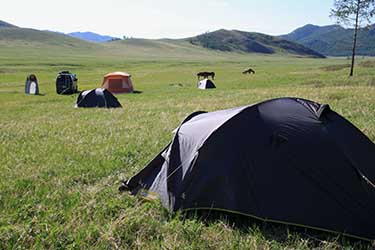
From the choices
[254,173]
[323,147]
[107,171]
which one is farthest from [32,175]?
[323,147]

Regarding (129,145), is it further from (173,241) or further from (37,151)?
(173,241)

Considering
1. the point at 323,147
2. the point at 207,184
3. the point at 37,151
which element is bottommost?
the point at 37,151

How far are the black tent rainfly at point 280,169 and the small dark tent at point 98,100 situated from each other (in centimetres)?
1464

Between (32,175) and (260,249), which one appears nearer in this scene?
(260,249)

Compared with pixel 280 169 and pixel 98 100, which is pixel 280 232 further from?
pixel 98 100

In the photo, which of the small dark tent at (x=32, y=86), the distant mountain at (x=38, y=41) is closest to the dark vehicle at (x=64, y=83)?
the small dark tent at (x=32, y=86)

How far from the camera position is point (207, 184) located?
515cm

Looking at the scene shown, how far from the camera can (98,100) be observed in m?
20.2

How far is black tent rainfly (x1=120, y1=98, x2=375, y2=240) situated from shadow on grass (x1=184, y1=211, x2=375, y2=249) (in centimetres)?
9

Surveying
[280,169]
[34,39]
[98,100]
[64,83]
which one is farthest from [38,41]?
[280,169]

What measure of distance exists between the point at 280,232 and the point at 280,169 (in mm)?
811

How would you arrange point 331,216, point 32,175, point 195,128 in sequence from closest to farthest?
1. point 331,216
2. point 195,128
3. point 32,175

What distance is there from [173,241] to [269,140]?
1887 mm

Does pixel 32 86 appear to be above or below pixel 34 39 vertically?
below
